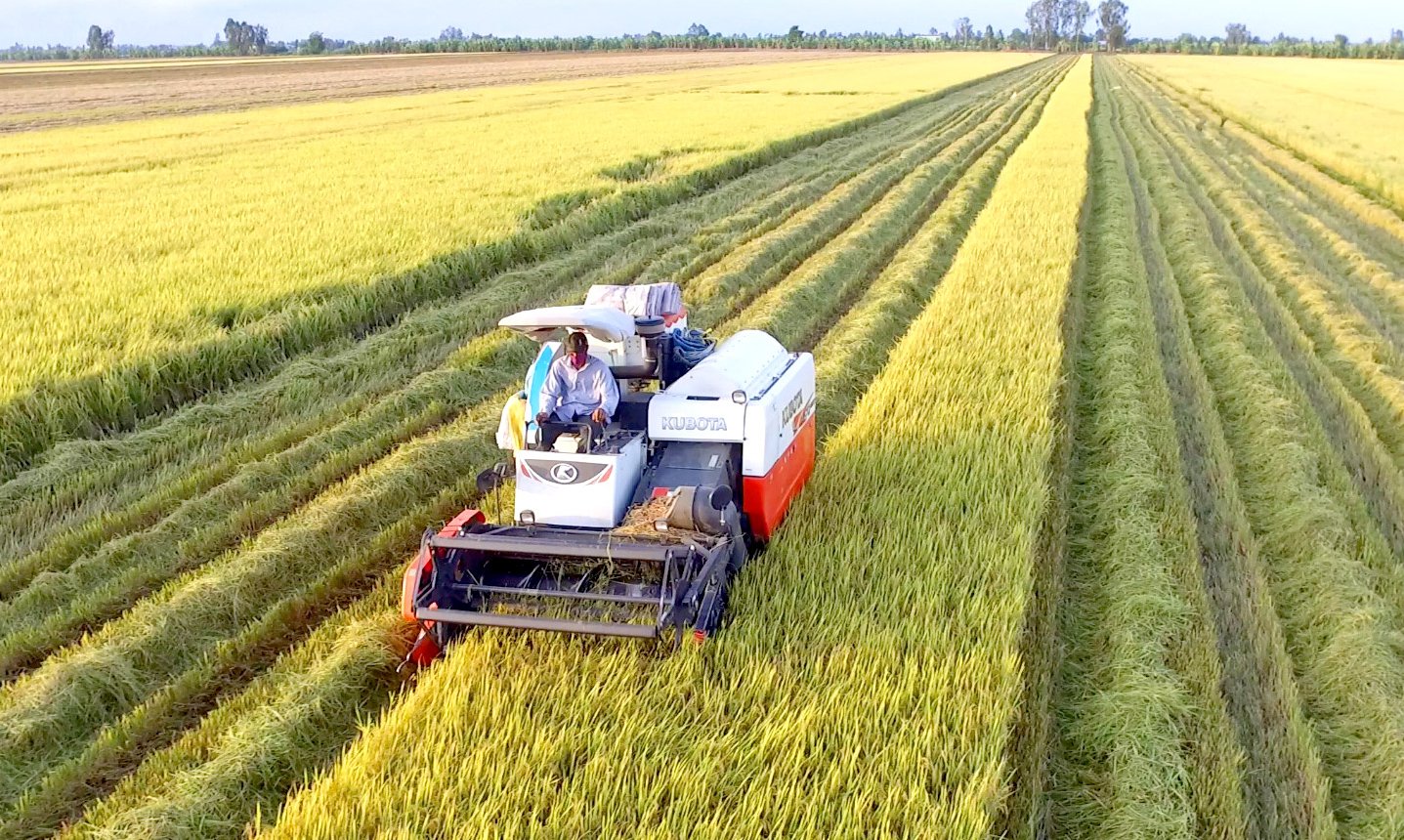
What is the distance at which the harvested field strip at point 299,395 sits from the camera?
6.93 metres

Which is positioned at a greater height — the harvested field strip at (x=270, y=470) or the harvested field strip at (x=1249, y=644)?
the harvested field strip at (x=270, y=470)

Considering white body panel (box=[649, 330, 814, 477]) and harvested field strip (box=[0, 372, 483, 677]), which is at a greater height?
white body panel (box=[649, 330, 814, 477])

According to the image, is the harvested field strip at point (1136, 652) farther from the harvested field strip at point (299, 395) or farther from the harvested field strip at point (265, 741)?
the harvested field strip at point (299, 395)

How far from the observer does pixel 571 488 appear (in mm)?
5441

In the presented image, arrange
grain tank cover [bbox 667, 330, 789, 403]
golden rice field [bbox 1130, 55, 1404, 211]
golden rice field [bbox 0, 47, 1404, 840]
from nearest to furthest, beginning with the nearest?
golden rice field [bbox 0, 47, 1404, 840] → grain tank cover [bbox 667, 330, 789, 403] → golden rice field [bbox 1130, 55, 1404, 211]

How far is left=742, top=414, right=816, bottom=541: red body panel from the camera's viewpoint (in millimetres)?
5855

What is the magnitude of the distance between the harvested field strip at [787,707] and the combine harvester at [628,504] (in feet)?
0.65

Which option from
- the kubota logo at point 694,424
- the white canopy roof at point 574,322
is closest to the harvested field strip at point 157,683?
Result: the white canopy roof at point 574,322

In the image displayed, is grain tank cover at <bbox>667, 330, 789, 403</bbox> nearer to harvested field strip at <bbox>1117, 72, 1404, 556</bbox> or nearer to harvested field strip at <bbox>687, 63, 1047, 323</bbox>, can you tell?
harvested field strip at <bbox>1117, 72, 1404, 556</bbox>

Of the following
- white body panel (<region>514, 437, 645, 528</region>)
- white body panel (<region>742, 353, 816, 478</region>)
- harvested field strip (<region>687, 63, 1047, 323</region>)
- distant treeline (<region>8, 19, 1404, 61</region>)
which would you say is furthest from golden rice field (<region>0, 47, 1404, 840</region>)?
distant treeline (<region>8, 19, 1404, 61</region>)

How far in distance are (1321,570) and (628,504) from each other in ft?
12.9

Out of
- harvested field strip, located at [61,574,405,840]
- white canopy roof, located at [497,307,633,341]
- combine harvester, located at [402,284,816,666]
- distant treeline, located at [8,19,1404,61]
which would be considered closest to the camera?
harvested field strip, located at [61,574,405,840]

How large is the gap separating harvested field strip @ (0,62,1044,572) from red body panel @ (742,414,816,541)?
3825 millimetres

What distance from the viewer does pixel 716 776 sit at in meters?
3.91
